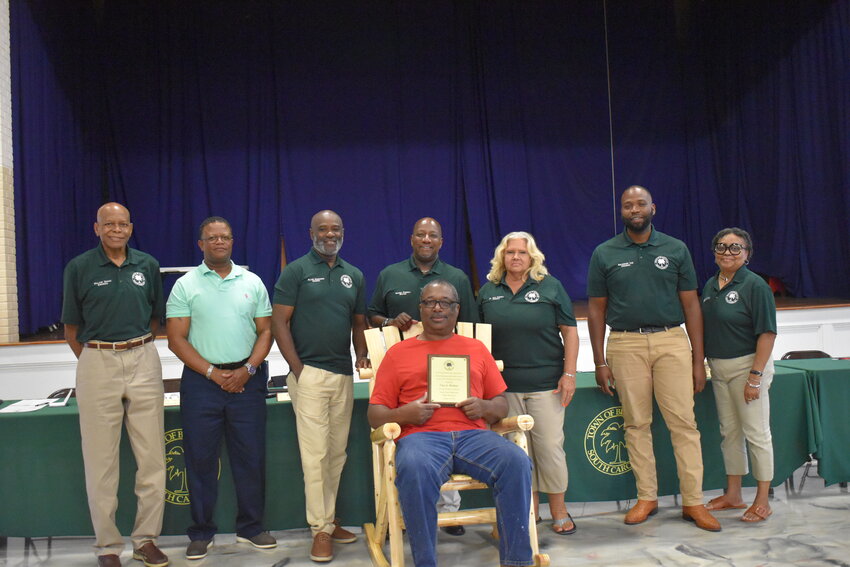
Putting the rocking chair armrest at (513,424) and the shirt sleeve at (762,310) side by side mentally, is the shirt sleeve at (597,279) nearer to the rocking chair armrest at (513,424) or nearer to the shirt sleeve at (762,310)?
the shirt sleeve at (762,310)

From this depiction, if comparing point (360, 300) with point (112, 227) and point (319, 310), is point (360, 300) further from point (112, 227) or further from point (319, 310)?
point (112, 227)

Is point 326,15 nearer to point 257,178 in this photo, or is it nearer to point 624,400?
point 257,178

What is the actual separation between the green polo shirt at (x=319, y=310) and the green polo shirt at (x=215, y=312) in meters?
0.16

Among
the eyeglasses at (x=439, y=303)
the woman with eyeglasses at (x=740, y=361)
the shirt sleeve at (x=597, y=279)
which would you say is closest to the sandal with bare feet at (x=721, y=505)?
the woman with eyeglasses at (x=740, y=361)

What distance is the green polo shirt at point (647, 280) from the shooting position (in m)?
3.44

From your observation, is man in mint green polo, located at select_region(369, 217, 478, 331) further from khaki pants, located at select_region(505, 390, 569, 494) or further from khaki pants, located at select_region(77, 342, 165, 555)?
khaki pants, located at select_region(77, 342, 165, 555)

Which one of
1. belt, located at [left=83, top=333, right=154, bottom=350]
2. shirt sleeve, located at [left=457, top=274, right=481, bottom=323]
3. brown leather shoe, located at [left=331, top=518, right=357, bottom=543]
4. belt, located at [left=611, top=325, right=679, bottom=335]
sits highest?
shirt sleeve, located at [left=457, top=274, right=481, bottom=323]

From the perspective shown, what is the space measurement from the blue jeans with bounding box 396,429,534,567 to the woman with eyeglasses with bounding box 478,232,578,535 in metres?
0.52

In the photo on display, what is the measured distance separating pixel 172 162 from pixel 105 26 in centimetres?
196

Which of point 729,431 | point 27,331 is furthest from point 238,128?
point 729,431

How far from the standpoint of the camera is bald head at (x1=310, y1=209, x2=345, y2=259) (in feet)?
10.8

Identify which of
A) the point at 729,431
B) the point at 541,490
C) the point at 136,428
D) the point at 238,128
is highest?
the point at 238,128

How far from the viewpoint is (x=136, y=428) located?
312 centimetres

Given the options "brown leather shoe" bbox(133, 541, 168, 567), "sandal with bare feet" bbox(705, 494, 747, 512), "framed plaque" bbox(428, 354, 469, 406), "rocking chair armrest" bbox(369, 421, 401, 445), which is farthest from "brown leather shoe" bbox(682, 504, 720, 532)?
"brown leather shoe" bbox(133, 541, 168, 567)
